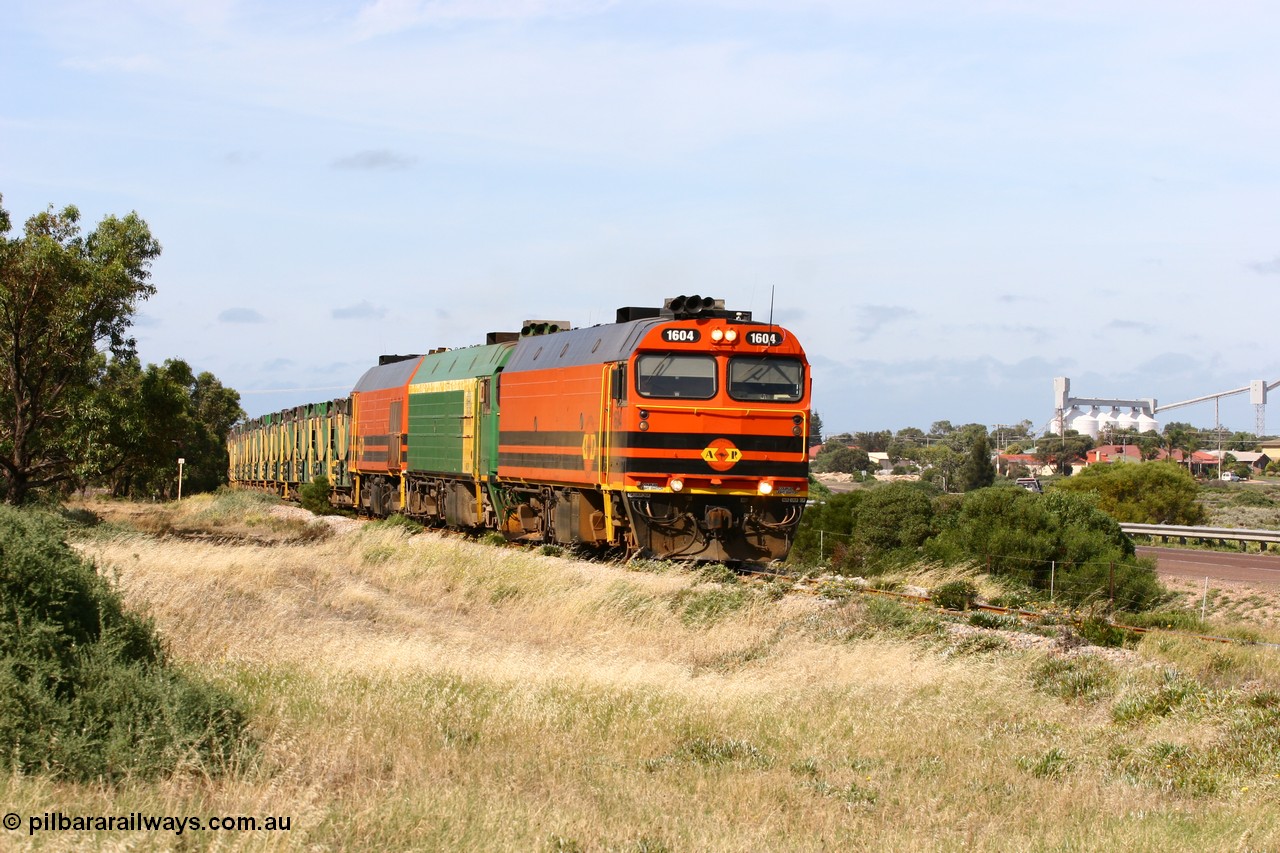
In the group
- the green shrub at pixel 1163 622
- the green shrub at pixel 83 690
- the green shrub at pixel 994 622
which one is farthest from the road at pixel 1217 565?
the green shrub at pixel 83 690

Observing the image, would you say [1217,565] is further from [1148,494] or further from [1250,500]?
[1250,500]

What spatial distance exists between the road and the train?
17753mm

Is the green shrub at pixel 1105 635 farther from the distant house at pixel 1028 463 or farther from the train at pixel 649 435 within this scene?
the distant house at pixel 1028 463

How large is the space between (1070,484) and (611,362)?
53.9 m

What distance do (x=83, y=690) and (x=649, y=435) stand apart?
12.0 metres

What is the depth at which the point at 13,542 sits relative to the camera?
386 inches

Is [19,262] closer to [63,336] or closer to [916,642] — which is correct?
[63,336]

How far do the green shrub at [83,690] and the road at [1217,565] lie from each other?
99.3ft

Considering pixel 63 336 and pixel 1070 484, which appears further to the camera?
pixel 1070 484

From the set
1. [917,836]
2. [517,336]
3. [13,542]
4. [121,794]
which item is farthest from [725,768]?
[517,336]

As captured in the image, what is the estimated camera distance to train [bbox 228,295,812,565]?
66.6ft

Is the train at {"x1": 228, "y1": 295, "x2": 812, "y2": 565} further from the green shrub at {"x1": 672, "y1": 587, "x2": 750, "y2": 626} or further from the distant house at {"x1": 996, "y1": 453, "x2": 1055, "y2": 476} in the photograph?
the distant house at {"x1": 996, "y1": 453, "x2": 1055, "y2": 476}

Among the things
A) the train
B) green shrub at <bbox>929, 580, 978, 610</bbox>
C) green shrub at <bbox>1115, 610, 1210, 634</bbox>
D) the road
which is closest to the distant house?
the road

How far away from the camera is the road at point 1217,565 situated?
35.9 metres
